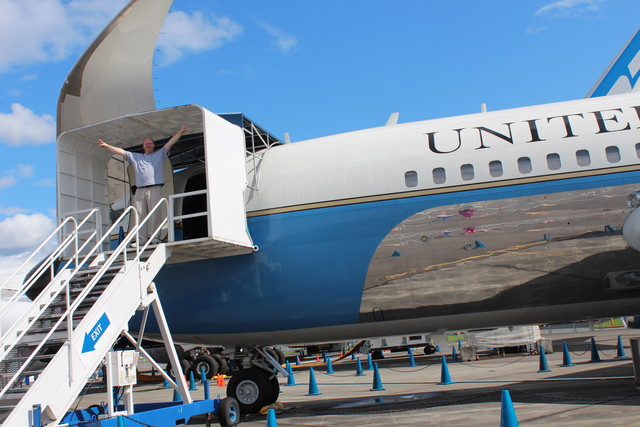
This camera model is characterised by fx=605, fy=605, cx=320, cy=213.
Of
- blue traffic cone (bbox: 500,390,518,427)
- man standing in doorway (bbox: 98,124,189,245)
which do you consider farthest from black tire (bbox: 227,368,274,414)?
blue traffic cone (bbox: 500,390,518,427)

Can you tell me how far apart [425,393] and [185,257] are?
6993 mm

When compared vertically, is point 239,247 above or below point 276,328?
above

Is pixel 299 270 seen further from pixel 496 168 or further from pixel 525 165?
pixel 525 165

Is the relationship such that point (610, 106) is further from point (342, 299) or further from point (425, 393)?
point (425, 393)

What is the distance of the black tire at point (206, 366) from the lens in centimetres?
2470

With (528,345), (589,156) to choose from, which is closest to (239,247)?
(589,156)

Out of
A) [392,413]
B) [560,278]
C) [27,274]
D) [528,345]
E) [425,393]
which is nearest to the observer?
[560,278]

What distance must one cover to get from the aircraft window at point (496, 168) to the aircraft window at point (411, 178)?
1.24 m

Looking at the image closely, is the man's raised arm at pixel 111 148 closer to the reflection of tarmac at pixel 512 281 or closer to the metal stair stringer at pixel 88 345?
the metal stair stringer at pixel 88 345

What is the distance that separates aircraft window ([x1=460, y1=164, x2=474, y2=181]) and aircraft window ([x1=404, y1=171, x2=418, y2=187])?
0.77 meters

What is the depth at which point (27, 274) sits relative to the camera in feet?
39.6

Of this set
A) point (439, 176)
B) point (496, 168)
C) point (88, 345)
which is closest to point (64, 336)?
point (88, 345)

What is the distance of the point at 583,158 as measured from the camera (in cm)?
998

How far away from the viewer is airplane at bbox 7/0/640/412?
9891 mm
